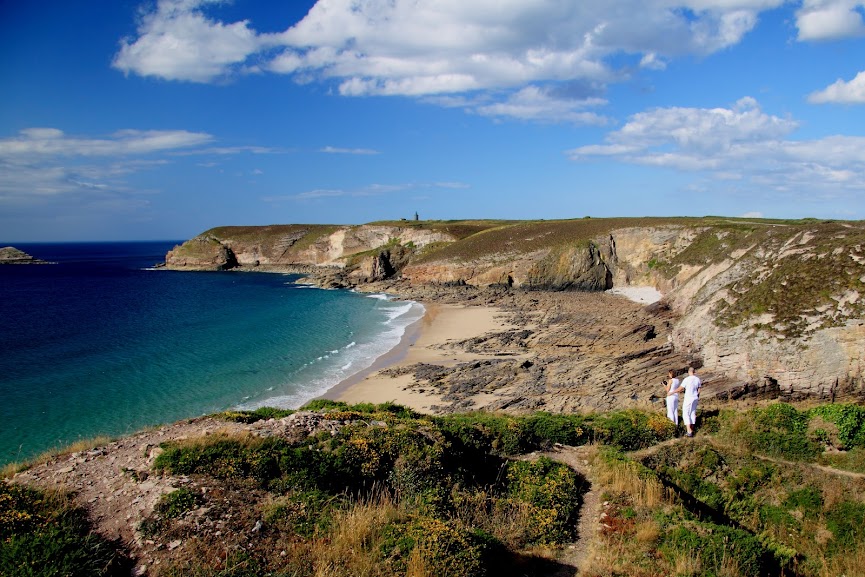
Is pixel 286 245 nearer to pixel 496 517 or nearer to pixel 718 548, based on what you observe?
pixel 496 517

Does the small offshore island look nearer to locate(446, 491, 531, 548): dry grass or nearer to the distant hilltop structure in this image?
locate(446, 491, 531, 548): dry grass

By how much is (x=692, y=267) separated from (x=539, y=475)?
48.0m

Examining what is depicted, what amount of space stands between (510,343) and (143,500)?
3007cm

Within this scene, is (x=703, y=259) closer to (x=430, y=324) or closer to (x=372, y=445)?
(x=430, y=324)

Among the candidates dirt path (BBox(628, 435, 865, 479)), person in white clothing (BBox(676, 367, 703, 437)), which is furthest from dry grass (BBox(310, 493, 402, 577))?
person in white clothing (BBox(676, 367, 703, 437))

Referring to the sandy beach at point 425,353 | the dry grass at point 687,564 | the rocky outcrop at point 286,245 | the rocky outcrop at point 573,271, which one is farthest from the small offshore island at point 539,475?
the rocky outcrop at point 286,245

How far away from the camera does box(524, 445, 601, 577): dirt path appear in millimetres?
8250

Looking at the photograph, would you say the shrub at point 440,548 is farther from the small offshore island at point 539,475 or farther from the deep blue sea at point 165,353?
the deep blue sea at point 165,353

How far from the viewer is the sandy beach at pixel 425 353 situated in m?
27.2

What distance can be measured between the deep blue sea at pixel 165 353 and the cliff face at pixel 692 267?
18.7 metres

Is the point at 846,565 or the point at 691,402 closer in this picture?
the point at 846,565

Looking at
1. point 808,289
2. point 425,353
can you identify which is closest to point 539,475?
point 808,289

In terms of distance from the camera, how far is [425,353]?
3638 cm

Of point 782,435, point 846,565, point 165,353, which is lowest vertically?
point 165,353
